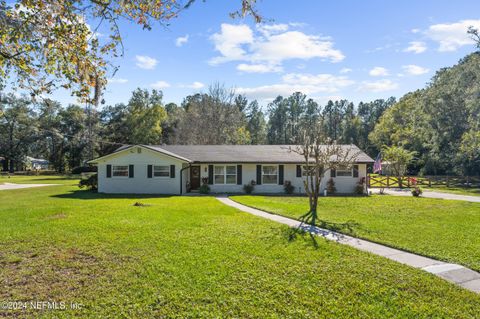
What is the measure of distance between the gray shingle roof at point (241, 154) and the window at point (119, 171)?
2.25 metres

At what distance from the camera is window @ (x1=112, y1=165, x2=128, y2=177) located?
68.9 ft

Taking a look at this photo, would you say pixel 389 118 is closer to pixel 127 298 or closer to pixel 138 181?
pixel 138 181

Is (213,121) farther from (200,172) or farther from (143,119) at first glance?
(200,172)

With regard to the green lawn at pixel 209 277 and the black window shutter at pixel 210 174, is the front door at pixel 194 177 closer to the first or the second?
the black window shutter at pixel 210 174

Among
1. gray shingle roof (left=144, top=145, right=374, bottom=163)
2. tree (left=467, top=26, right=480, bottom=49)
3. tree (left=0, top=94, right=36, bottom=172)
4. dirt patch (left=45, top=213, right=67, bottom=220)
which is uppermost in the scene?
tree (left=467, top=26, right=480, bottom=49)

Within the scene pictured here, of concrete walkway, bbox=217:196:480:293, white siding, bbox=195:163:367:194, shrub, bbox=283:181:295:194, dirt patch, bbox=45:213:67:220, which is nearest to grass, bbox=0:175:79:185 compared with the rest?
white siding, bbox=195:163:367:194

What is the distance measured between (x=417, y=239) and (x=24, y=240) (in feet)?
34.0

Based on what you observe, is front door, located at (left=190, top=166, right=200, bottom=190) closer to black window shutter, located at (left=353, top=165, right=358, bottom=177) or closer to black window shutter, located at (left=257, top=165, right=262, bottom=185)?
black window shutter, located at (left=257, top=165, right=262, bottom=185)

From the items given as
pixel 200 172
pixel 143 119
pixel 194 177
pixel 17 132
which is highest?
pixel 143 119

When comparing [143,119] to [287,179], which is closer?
[287,179]

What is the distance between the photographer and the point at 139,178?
20922 millimetres

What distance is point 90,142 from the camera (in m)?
46.9

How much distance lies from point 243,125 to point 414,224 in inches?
1571

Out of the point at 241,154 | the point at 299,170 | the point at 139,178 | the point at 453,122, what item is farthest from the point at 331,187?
the point at 453,122
